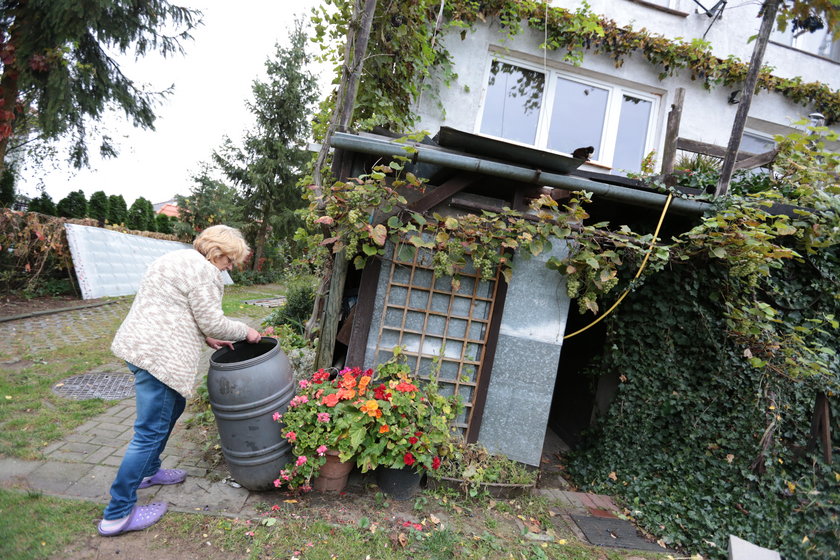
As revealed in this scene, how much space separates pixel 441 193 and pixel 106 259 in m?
9.26

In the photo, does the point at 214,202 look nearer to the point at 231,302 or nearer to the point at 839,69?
the point at 231,302

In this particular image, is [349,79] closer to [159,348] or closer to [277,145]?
[159,348]

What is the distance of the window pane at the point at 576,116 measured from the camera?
235 inches

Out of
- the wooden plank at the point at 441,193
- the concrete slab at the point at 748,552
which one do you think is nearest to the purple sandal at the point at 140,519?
the wooden plank at the point at 441,193

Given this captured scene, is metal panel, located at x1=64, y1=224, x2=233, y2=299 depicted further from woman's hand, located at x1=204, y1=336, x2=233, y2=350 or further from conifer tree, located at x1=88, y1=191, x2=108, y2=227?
woman's hand, located at x1=204, y1=336, x2=233, y2=350

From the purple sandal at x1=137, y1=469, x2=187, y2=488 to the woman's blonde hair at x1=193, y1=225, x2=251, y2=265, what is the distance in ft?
5.37

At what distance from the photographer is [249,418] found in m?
2.64

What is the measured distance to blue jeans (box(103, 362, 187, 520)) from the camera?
227 centimetres

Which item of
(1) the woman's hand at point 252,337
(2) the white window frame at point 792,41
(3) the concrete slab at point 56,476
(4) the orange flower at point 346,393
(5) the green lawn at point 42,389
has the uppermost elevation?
(2) the white window frame at point 792,41

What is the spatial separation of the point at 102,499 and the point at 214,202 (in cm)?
1366

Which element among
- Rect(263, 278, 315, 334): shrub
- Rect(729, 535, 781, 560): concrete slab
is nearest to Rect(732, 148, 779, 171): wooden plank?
Rect(729, 535, 781, 560): concrete slab

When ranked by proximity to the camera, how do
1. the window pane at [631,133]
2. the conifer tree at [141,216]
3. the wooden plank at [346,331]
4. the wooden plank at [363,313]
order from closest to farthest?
the wooden plank at [363,313] → the wooden plank at [346,331] → the window pane at [631,133] → the conifer tree at [141,216]

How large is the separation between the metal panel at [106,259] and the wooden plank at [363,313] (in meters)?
6.55

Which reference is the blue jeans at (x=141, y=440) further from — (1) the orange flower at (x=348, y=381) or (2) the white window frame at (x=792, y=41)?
(2) the white window frame at (x=792, y=41)
